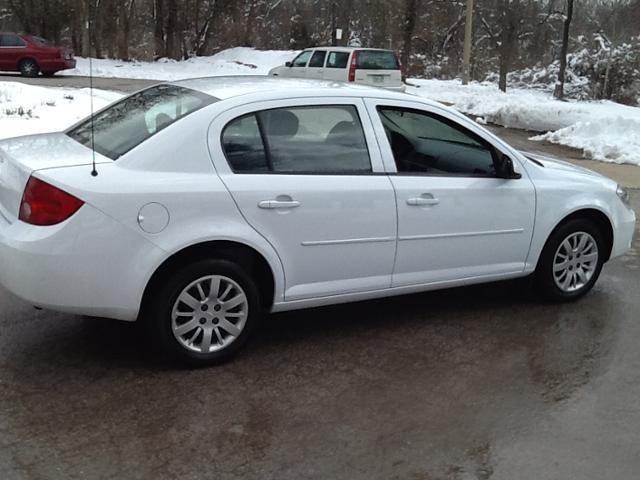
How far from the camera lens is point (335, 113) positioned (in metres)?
4.67

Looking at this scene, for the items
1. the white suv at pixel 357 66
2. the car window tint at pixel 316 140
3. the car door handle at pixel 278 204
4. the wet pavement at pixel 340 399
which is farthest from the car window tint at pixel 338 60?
the car door handle at pixel 278 204

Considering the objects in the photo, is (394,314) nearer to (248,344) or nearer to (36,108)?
(248,344)

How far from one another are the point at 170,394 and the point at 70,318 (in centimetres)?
135

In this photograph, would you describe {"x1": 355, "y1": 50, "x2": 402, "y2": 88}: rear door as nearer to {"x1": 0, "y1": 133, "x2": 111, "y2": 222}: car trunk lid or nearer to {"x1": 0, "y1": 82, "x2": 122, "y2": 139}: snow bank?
{"x1": 0, "y1": 82, "x2": 122, "y2": 139}: snow bank

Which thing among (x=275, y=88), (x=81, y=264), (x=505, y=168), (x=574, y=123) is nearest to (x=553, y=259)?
(x=505, y=168)

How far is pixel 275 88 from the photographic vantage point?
4609mm

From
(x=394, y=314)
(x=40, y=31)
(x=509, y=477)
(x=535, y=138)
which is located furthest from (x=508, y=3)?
(x=509, y=477)

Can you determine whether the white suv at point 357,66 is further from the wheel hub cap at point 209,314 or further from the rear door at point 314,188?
the wheel hub cap at point 209,314

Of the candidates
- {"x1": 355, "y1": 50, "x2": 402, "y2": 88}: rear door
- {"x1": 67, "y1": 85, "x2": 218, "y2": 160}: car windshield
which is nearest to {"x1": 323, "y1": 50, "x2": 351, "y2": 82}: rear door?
{"x1": 355, "y1": 50, "x2": 402, "y2": 88}: rear door

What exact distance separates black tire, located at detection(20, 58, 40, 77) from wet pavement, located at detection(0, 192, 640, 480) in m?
21.8

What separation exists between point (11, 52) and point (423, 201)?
2356 cm

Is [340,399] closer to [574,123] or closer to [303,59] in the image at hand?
[574,123]

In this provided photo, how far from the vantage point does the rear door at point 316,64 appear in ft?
68.7

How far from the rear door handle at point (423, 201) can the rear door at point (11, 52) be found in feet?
76.4
